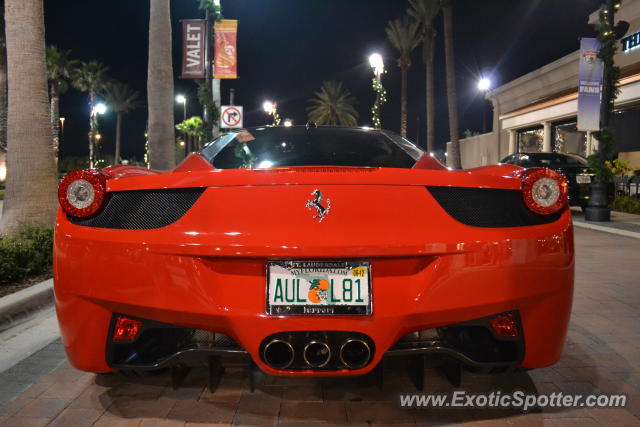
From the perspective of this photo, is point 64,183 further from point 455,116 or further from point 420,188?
point 455,116

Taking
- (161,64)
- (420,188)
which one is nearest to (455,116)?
(161,64)

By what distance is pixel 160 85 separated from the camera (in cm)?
1042

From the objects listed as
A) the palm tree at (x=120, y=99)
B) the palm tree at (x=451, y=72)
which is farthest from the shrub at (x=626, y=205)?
the palm tree at (x=120, y=99)

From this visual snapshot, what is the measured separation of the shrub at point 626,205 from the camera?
13.9 m

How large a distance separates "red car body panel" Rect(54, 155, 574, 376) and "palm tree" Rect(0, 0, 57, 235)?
532 centimetres

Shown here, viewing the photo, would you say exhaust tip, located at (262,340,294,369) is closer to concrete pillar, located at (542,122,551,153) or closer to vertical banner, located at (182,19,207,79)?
vertical banner, located at (182,19,207,79)

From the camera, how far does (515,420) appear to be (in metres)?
2.43

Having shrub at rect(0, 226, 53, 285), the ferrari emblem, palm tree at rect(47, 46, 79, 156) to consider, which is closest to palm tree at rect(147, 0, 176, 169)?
shrub at rect(0, 226, 53, 285)

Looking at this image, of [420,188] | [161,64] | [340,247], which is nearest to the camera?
[340,247]

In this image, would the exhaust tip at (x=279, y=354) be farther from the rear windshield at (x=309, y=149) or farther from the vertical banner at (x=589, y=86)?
the vertical banner at (x=589, y=86)

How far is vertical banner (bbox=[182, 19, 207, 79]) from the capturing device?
1705cm

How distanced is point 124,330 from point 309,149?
1554 mm

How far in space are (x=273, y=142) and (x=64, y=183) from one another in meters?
1.32

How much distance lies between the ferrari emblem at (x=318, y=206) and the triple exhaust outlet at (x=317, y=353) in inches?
18.7
